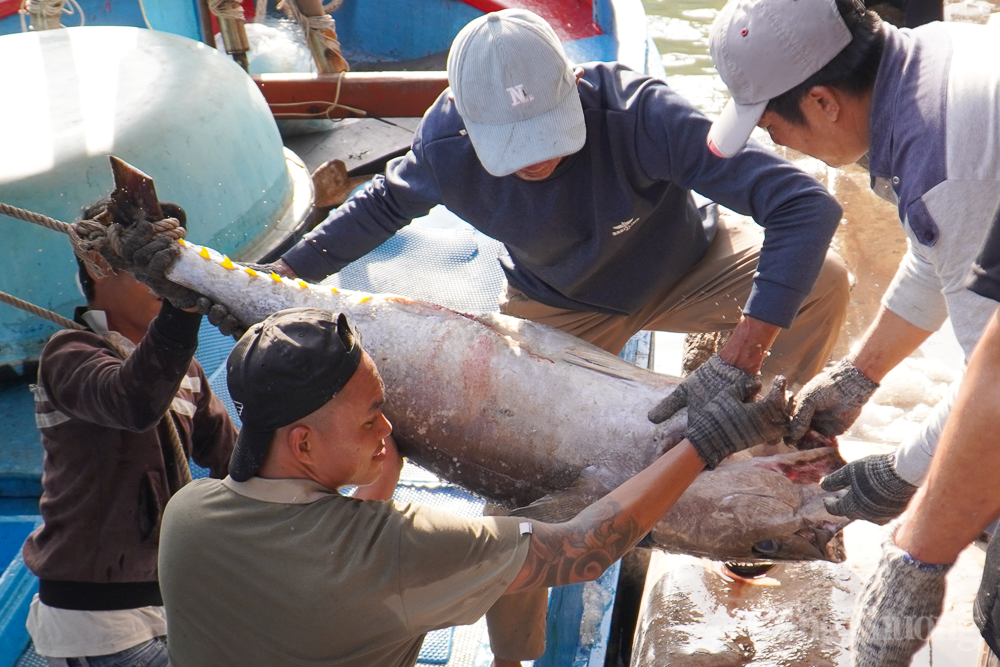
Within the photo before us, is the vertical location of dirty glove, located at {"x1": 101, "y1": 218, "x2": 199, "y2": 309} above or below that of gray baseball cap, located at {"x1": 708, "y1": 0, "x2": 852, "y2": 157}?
below

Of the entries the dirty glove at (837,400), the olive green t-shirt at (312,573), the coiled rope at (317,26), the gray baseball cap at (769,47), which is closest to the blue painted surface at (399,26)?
the coiled rope at (317,26)

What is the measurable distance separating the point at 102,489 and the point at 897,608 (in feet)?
7.57

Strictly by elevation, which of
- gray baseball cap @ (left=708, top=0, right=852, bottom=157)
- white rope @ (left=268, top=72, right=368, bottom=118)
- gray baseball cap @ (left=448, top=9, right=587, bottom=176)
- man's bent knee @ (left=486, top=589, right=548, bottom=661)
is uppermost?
gray baseball cap @ (left=708, top=0, right=852, bottom=157)

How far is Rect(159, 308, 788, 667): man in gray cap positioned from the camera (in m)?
1.91

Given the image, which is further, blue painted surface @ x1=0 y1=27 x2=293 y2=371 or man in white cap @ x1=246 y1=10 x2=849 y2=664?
blue painted surface @ x1=0 y1=27 x2=293 y2=371

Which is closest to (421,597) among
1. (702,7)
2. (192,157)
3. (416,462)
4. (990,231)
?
(416,462)

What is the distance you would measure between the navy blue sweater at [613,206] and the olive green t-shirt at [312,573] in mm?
1272

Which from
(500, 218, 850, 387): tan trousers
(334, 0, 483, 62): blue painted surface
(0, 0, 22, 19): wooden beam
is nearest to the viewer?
(500, 218, 850, 387): tan trousers

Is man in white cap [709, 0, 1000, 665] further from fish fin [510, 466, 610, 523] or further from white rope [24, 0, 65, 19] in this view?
white rope [24, 0, 65, 19]

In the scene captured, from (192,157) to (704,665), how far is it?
376 cm

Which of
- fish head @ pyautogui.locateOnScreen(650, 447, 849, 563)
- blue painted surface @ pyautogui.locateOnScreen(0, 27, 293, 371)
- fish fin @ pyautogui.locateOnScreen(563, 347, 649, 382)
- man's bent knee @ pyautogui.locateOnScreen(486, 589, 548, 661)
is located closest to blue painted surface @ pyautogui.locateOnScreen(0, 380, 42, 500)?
blue painted surface @ pyautogui.locateOnScreen(0, 27, 293, 371)

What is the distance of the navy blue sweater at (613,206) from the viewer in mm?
2633

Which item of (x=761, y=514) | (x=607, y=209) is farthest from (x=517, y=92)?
(x=761, y=514)

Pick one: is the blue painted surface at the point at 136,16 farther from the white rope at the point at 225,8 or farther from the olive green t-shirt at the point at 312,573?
the olive green t-shirt at the point at 312,573
